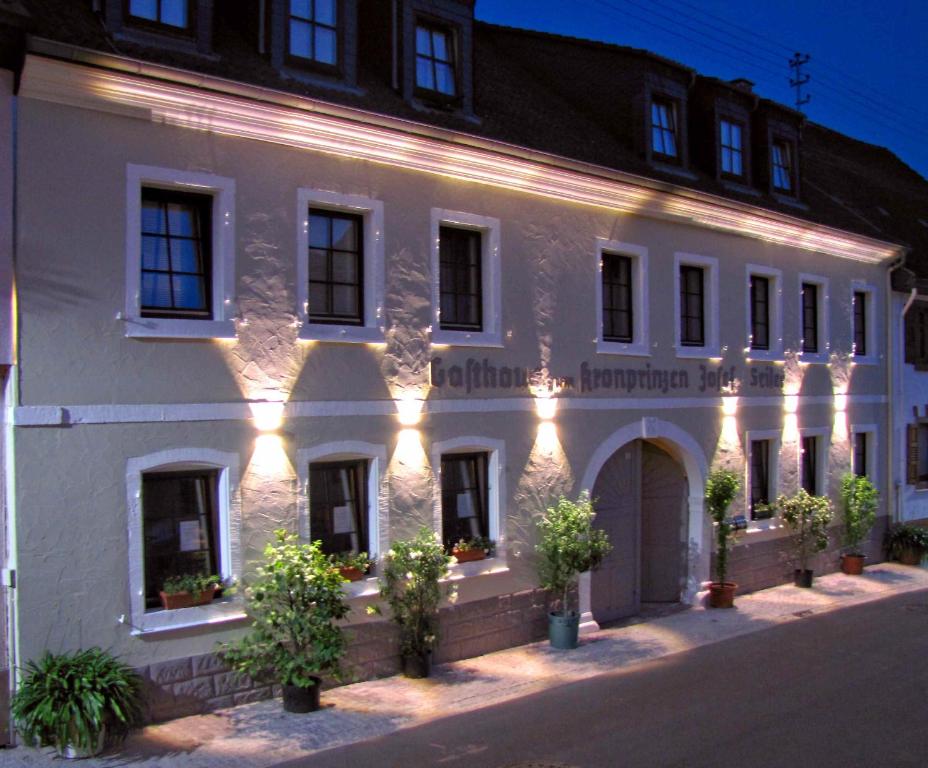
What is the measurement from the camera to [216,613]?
934cm

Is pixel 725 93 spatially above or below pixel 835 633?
above

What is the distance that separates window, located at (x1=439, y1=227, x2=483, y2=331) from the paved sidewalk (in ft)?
14.0

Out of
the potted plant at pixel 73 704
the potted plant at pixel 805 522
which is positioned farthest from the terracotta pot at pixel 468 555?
the potted plant at pixel 805 522

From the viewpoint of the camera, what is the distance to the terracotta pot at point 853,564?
18.6 metres

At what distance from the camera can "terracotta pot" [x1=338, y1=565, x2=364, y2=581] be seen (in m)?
10.4

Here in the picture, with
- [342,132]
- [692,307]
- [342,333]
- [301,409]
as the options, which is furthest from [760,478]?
[342,132]

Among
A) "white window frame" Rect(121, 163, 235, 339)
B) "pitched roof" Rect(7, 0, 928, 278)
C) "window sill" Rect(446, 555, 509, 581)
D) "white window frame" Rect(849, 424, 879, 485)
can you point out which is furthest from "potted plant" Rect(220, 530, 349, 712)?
"white window frame" Rect(849, 424, 879, 485)

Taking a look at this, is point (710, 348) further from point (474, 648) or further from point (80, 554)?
point (80, 554)

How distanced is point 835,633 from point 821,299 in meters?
7.39

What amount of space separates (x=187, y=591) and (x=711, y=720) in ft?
17.3

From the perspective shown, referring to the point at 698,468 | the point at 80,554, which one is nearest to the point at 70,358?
the point at 80,554

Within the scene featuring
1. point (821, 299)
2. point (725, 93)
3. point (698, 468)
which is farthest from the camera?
point (821, 299)

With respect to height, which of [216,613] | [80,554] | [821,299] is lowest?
[216,613]

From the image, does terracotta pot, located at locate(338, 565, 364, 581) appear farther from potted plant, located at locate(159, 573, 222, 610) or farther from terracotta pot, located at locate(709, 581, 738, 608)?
terracotta pot, located at locate(709, 581, 738, 608)
